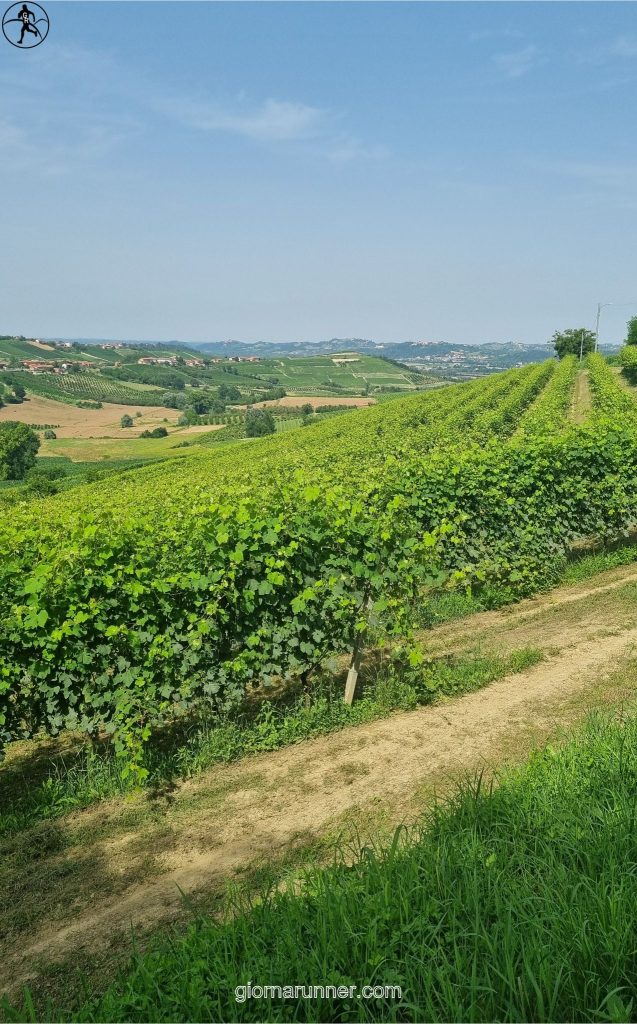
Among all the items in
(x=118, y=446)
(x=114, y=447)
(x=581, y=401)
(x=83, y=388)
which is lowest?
(x=114, y=447)

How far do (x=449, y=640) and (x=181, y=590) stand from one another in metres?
4.06

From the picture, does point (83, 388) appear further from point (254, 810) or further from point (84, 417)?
point (254, 810)

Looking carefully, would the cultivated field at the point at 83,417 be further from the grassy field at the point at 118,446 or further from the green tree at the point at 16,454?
the green tree at the point at 16,454

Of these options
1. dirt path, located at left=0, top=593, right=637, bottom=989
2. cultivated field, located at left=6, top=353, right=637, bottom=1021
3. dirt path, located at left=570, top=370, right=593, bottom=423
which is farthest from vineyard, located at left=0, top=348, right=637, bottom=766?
dirt path, located at left=570, top=370, right=593, bottom=423

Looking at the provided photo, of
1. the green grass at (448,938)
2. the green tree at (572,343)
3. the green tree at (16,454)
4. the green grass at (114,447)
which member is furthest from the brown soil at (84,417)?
the green grass at (448,938)

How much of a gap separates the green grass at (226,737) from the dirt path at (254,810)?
16 centimetres

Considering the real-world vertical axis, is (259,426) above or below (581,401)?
below

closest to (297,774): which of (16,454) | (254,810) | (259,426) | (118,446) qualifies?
(254,810)

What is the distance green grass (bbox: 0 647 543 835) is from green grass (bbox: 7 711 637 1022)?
220 cm

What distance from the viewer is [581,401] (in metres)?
44.4

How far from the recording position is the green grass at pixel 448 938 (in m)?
2.63

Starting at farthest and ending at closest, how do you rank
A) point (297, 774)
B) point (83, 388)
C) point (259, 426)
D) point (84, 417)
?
point (83, 388)
point (84, 417)
point (259, 426)
point (297, 774)

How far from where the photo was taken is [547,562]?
36.2 feet

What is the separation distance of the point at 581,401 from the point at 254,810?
145 ft
